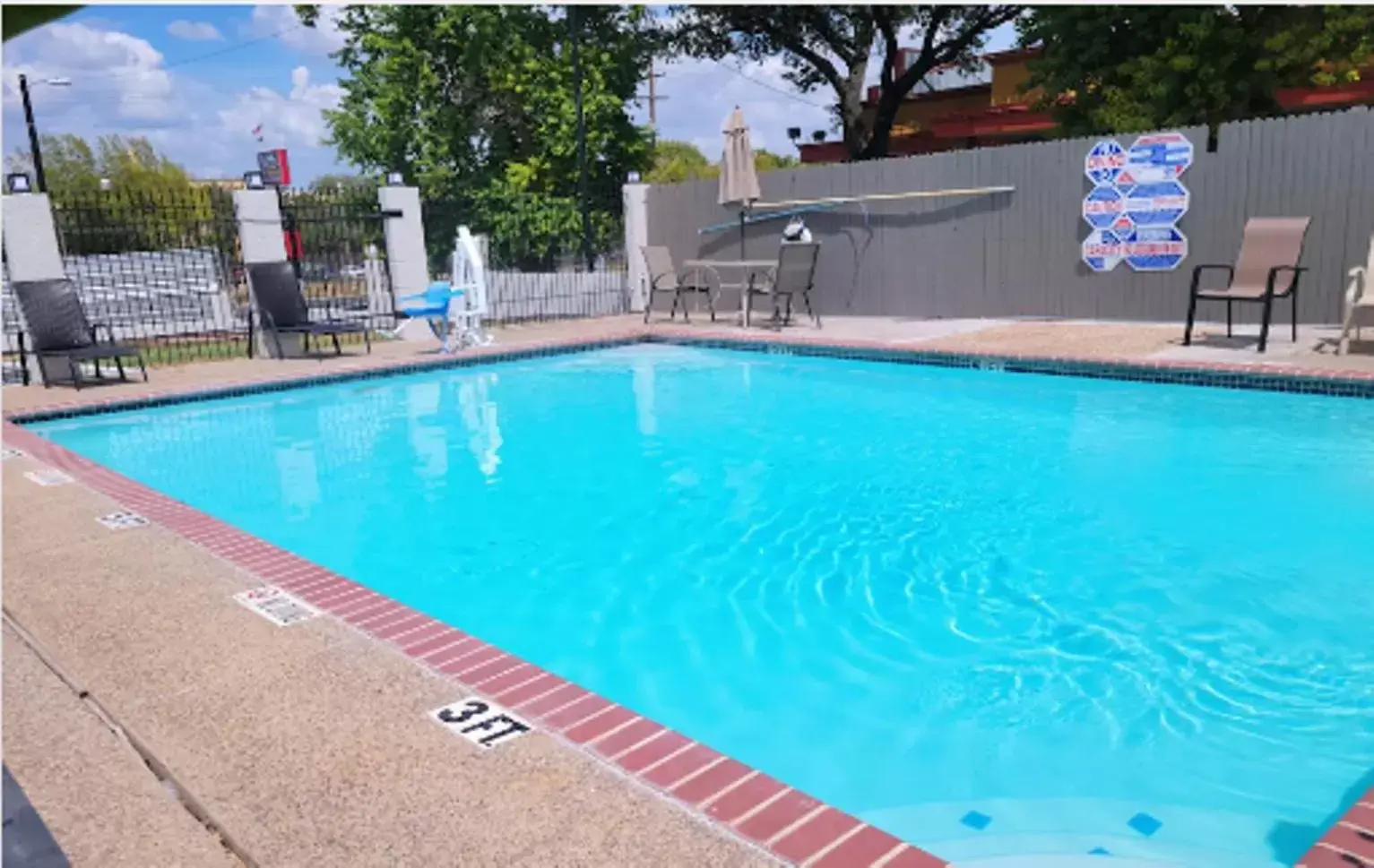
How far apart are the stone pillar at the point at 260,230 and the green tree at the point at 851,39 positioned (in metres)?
16.0

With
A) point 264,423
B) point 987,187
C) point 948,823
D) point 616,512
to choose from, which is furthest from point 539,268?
point 948,823

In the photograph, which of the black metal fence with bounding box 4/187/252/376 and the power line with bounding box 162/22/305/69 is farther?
the power line with bounding box 162/22/305/69

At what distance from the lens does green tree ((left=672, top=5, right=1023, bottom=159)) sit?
23375mm

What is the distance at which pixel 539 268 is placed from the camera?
71.6 feet

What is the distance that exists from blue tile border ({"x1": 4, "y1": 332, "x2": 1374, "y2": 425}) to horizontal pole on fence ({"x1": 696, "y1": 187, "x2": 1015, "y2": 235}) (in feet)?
9.02

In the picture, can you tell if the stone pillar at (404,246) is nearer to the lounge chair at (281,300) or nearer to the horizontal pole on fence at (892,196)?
the lounge chair at (281,300)

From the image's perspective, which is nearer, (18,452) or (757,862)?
(757,862)

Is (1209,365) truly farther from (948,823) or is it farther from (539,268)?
(539,268)

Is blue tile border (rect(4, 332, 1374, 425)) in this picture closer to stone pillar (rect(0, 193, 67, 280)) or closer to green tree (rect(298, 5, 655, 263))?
stone pillar (rect(0, 193, 67, 280))

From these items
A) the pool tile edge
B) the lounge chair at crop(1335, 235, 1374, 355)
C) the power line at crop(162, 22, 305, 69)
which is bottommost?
the pool tile edge

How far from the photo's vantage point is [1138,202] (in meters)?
10.5

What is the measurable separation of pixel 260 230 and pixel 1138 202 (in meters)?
9.63

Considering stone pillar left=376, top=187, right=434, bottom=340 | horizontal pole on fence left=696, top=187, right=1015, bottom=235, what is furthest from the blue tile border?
horizontal pole on fence left=696, top=187, right=1015, bottom=235

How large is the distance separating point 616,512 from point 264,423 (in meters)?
4.41
